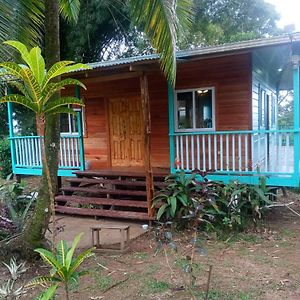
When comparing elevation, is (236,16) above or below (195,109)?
above

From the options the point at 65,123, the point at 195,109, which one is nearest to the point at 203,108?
the point at 195,109

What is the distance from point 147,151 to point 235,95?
8.54 feet

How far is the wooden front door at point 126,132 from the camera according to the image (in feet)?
31.5

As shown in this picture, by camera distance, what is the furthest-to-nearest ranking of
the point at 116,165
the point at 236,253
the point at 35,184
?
the point at 35,184, the point at 116,165, the point at 236,253

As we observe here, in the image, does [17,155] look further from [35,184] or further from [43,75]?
[43,75]

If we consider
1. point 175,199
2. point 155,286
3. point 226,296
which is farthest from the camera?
point 175,199

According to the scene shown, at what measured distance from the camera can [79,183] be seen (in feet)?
29.8

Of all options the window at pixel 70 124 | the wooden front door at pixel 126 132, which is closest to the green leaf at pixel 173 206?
the wooden front door at pixel 126 132

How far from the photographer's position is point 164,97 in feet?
29.7

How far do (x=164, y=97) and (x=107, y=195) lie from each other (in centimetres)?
290

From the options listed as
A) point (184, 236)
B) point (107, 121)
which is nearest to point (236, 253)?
point (184, 236)

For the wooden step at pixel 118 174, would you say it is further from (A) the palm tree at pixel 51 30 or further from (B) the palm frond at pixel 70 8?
(B) the palm frond at pixel 70 8

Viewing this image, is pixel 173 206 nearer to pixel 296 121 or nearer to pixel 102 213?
pixel 102 213

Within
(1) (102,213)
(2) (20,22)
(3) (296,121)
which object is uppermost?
(2) (20,22)
